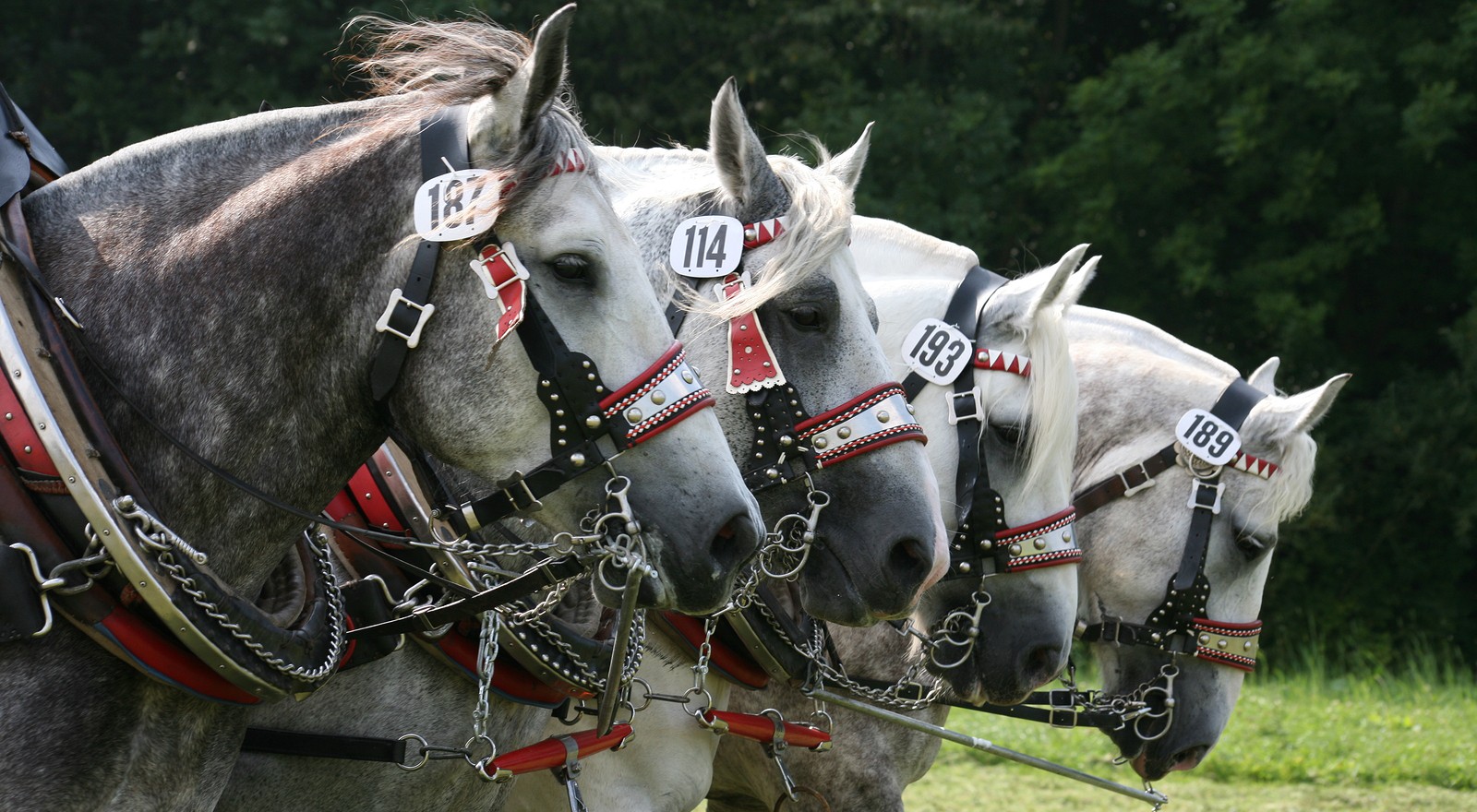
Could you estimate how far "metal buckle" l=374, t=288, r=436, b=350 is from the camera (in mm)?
1947

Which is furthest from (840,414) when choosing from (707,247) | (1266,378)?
(1266,378)

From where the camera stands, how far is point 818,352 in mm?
2826

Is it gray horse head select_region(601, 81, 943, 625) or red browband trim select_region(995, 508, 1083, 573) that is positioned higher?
gray horse head select_region(601, 81, 943, 625)

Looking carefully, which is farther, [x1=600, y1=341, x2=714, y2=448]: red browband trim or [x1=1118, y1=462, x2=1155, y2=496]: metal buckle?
[x1=1118, y1=462, x2=1155, y2=496]: metal buckle

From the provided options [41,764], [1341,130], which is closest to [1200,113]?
[1341,130]

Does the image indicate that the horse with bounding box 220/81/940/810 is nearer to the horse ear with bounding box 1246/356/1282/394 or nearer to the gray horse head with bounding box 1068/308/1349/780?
the gray horse head with bounding box 1068/308/1349/780

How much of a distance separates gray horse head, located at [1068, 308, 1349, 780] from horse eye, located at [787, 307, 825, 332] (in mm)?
1625

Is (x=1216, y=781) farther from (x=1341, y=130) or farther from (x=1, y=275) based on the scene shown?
(x=1341, y=130)

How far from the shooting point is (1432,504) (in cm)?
1320

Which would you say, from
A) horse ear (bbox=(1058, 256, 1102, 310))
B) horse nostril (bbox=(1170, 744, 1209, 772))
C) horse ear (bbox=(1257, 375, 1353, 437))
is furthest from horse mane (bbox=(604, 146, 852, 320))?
horse nostril (bbox=(1170, 744, 1209, 772))

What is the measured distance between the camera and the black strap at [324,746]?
2.34 metres

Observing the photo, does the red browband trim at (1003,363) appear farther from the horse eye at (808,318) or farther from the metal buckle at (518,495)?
the metal buckle at (518,495)

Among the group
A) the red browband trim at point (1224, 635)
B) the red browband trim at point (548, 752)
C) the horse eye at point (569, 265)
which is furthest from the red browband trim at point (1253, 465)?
the horse eye at point (569, 265)

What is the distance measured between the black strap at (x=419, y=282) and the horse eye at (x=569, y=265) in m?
0.17
